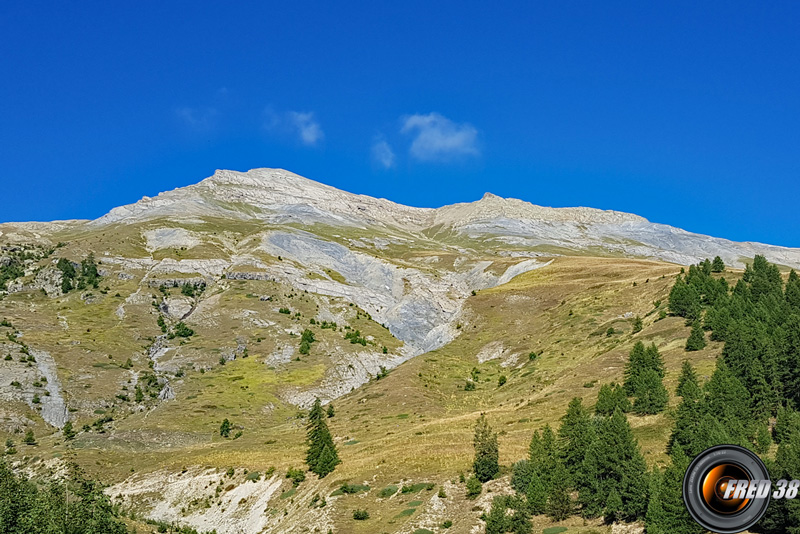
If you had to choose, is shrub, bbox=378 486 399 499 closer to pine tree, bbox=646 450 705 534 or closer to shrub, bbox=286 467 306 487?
shrub, bbox=286 467 306 487

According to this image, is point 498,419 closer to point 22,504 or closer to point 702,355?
point 702,355

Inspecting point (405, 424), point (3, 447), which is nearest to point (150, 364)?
point (3, 447)

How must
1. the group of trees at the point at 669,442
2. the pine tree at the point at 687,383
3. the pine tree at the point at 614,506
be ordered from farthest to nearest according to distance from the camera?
1. the pine tree at the point at 687,383
2. the pine tree at the point at 614,506
3. the group of trees at the point at 669,442

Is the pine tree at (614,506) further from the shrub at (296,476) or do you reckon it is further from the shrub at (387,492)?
the shrub at (296,476)

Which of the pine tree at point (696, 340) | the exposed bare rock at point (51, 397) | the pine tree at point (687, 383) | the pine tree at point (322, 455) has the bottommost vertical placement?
the pine tree at point (322, 455)

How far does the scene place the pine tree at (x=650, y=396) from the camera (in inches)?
2077

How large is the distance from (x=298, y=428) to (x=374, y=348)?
38948 millimetres

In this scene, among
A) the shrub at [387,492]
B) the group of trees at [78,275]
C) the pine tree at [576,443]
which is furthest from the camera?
the group of trees at [78,275]

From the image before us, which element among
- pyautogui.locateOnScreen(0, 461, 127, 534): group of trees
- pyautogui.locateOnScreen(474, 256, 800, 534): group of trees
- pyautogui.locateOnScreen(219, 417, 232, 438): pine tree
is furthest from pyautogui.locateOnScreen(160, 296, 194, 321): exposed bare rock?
pyautogui.locateOnScreen(474, 256, 800, 534): group of trees

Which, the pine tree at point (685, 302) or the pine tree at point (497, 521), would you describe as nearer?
the pine tree at point (497, 521)

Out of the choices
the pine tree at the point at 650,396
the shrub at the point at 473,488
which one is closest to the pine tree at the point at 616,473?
the shrub at the point at 473,488

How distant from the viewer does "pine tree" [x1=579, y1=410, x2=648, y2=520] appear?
35306 millimetres

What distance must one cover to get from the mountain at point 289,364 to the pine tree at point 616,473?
709 cm

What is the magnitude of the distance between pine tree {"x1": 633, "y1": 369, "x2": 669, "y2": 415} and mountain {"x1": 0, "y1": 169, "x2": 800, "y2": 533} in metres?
1.51
